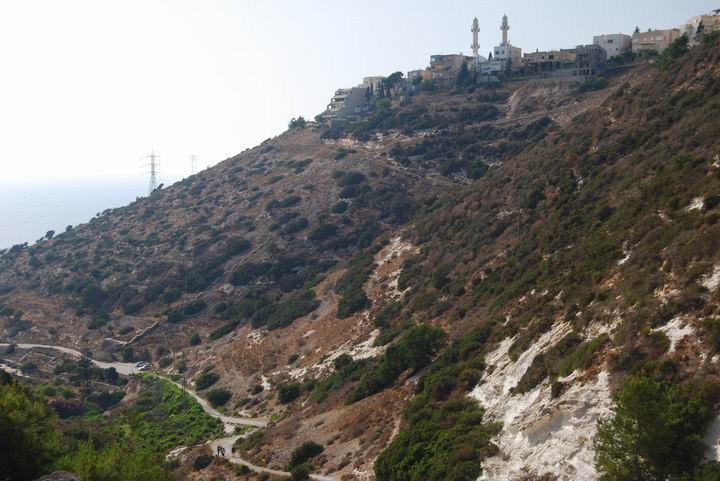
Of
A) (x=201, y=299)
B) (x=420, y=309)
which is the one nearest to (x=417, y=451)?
(x=420, y=309)

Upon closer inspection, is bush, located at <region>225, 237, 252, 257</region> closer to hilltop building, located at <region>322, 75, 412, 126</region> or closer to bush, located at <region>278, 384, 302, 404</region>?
bush, located at <region>278, 384, 302, 404</region>

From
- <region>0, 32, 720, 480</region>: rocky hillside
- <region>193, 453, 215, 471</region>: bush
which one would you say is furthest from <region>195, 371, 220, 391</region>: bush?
<region>193, 453, 215, 471</region>: bush

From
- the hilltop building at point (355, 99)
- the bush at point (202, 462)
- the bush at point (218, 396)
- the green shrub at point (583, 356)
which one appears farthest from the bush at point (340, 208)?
the green shrub at point (583, 356)

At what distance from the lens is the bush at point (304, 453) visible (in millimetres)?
31297

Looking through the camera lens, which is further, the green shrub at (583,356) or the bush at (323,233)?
the bush at (323,233)

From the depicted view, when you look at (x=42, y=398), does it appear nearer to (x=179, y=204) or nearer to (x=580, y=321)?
(x=580, y=321)

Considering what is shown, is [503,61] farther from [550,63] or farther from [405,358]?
[405,358]

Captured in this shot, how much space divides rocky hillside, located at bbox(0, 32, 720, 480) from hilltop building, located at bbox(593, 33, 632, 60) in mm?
17056

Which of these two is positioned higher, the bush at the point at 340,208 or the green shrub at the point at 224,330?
the bush at the point at 340,208

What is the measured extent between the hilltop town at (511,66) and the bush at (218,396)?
69.6m

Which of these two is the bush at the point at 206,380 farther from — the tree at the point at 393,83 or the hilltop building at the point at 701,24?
the tree at the point at 393,83

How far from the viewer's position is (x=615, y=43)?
108 m

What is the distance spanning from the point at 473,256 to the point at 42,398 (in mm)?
30714

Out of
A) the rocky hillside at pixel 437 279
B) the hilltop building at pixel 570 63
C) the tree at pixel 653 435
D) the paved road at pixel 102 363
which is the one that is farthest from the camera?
the hilltop building at pixel 570 63
